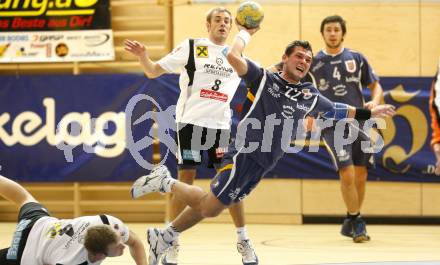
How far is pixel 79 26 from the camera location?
9.63m

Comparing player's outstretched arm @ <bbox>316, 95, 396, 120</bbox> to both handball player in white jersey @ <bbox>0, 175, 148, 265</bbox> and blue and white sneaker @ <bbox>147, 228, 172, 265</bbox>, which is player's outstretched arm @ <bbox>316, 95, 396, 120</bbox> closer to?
blue and white sneaker @ <bbox>147, 228, 172, 265</bbox>

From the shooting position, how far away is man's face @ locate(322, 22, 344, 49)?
787cm

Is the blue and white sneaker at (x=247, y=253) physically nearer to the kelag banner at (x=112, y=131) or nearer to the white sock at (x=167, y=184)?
the white sock at (x=167, y=184)

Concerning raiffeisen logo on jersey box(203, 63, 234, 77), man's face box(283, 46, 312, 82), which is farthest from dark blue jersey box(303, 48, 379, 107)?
man's face box(283, 46, 312, 82)

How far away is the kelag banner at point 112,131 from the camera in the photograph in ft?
30.2

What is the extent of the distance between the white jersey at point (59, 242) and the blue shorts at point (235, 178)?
0.97 metres

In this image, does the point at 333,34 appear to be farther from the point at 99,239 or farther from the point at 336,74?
the point at 99,239

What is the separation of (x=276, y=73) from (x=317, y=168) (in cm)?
382

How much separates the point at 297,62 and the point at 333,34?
8.41ft

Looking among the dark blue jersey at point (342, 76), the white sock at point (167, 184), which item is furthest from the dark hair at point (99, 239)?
the dark blue jersey at point (342, 76)

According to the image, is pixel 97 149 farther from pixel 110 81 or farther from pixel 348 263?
pixel 348 263

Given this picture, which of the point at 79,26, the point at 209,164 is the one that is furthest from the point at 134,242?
the point at 79,26

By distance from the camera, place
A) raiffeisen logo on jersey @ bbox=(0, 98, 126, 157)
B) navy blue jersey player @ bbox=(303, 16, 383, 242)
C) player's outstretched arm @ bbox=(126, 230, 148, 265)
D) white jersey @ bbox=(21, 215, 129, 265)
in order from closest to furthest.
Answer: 1. white jersey @ bbox=(21, 215, 129, 265)
2. player's outstretched arm @ bbox=(126, 230, 148, 265)
3. navy blue jersey player @ bbox=(303, 16, 383, 242)
4. raiffeisen logo on jersey @ bbox=(0, 98, 126, 157)

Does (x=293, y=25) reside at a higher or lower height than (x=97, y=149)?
higher
